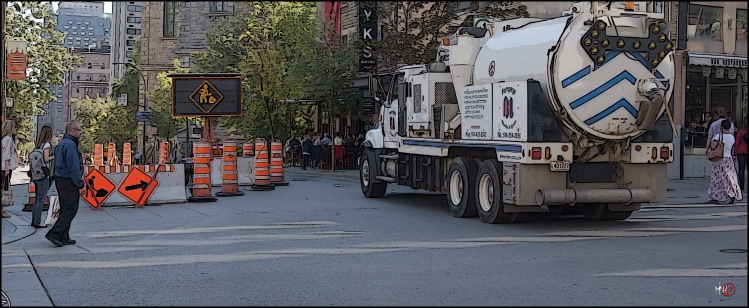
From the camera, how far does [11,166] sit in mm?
14219

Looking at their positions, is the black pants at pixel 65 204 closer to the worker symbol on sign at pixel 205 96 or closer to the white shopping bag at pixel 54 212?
the white shopping bag at pixel 54 212

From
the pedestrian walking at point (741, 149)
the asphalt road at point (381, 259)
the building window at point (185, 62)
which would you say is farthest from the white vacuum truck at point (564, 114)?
Result: the building window at point (185, 62)

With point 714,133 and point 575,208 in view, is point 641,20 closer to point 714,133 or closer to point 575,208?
point 575,208

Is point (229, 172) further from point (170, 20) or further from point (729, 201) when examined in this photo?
point (170, 20)

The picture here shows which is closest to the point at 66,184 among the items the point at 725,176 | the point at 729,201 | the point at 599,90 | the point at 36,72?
the point at 599,90

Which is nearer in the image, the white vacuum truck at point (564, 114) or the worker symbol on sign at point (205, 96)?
the white vacuum truck at point (564, 114)

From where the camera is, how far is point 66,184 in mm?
11539

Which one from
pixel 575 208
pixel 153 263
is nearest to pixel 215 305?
pixel 153 263

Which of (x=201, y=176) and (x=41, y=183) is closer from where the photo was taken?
(x=41, y=183)

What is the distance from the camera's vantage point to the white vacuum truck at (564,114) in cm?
1240

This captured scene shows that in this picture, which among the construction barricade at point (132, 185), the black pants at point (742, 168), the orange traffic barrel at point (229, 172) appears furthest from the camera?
the orange traffic barrel at point (229, 172)

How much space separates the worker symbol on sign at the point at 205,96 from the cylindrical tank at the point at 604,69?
1277 centimetres

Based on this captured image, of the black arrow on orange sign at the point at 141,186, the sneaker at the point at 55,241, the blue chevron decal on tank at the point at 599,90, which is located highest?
the blue chevron decal on tank at the point at 599,90

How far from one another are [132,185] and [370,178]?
5281 millimetres
